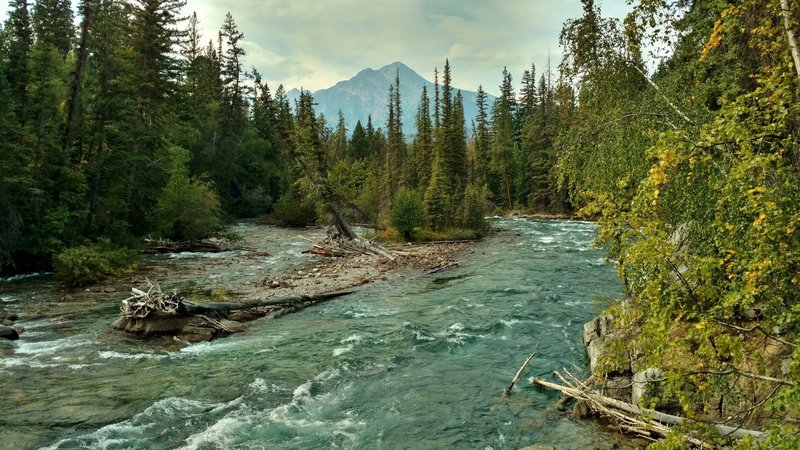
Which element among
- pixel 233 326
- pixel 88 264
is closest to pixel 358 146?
pixel 88 264

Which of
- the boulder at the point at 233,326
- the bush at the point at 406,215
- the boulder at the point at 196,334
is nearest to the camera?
the boulder at the point at 196,334

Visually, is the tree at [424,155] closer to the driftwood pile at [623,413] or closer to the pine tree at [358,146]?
the pine tree at [358,146]

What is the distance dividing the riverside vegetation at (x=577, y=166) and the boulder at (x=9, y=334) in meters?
8.20

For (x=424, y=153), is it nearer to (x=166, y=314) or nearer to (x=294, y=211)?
(x=294, y=211)

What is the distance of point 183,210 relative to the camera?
3478cm

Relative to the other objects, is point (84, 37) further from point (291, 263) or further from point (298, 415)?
point (298, 415)

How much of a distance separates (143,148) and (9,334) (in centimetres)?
2070

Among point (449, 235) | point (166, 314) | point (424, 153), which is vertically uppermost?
point (424, 153)

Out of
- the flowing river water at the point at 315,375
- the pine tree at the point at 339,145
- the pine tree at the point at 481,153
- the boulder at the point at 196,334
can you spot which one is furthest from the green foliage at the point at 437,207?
the pine tree at the point at 339,145

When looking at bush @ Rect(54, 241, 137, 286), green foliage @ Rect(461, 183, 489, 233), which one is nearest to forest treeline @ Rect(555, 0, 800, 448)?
bush @ Rect(54, 241, 137, 286)

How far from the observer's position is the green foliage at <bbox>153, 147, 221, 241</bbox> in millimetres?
34094

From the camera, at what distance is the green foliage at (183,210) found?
34094mm

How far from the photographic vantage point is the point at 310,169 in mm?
36812

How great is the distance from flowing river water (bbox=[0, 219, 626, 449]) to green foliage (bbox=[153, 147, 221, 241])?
1261cm
